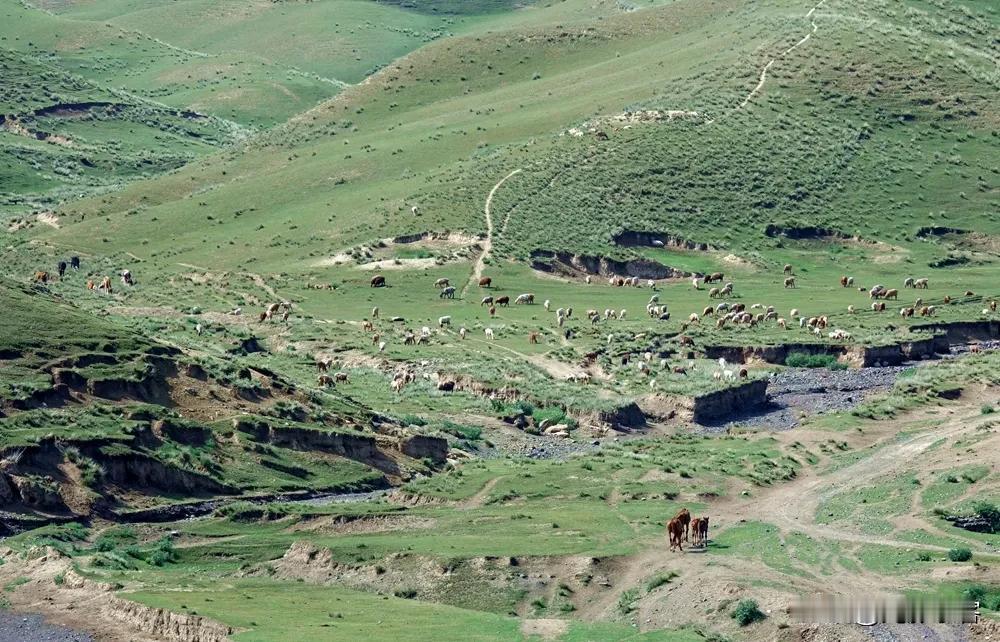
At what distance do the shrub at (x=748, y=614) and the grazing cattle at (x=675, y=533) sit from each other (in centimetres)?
767

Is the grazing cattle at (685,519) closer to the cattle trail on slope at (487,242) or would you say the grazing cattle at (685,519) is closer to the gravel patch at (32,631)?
the gravel patch at (32,631)

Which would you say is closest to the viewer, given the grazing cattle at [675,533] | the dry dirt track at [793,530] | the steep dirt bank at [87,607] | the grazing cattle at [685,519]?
the steep dirt bank at [87,607]

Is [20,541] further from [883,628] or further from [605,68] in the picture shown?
[605,68]

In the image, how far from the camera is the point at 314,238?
424ft

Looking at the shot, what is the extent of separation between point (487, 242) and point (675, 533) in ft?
238

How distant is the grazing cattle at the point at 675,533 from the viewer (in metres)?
55.6

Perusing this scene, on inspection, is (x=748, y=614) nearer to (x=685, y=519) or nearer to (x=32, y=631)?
(x=685, y=519)

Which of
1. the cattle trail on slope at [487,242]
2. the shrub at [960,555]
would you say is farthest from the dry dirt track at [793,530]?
the cattle trail on slope at [487,242]

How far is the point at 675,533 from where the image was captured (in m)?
55.6

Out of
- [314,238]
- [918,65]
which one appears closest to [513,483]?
[314,238]

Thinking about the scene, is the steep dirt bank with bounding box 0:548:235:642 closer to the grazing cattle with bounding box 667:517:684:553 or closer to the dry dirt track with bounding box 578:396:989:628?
Answer: the dry dirt track with bounding box 578:396:989:628

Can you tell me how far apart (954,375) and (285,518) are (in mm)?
39541

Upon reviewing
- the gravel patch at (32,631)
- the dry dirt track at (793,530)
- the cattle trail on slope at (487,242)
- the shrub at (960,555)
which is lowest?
the cattle trail on slope at (487,242)

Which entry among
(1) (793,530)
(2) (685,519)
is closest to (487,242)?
(1) (793,530)
